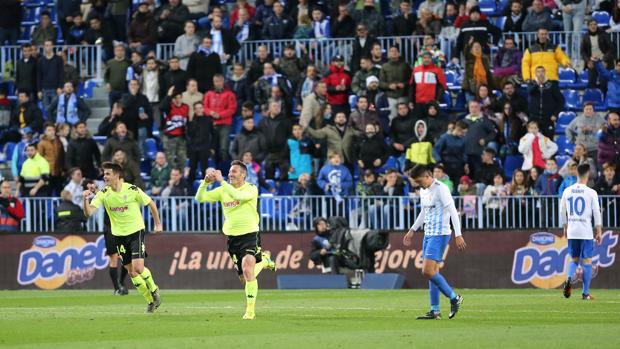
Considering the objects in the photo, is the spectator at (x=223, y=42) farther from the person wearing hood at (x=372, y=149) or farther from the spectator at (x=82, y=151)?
the person wearing hood at (x=372, y=149)

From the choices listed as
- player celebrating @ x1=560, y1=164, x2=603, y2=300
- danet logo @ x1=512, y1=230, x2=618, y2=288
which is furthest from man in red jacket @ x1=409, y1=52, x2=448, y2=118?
player celebrating @ x1=560, y1=164, x2=603, y2=300

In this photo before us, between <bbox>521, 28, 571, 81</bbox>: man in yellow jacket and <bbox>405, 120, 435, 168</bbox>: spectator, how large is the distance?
3.22 meters

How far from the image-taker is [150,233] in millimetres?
31328

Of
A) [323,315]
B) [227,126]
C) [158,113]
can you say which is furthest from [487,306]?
[158,113]

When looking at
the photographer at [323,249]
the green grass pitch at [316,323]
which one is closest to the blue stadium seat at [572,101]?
the photographer at [323,249]

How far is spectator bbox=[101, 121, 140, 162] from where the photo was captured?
32469 mm

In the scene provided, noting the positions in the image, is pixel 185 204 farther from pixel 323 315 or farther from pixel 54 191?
pixel 323 315

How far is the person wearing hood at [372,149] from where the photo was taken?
31.3 metres

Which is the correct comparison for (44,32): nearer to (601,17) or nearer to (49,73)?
(49,73)

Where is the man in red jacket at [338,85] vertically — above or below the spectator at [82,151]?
above

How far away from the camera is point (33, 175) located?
3294 centimetres

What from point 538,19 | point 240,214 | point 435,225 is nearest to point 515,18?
point 538,19

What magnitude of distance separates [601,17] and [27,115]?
48.2 feet

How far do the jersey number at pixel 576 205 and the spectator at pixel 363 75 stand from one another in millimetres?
10528
